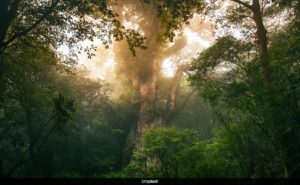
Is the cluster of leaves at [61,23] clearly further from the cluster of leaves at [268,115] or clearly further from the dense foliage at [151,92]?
the cluster of leaves at [268,115]

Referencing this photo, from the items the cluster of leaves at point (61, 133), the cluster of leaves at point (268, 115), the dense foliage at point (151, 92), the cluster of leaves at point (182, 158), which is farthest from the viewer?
the cluster of leaves at point (61, 133)

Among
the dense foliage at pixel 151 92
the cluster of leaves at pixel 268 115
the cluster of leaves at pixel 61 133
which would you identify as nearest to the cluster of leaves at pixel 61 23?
the dense foliage at pixel 151 92

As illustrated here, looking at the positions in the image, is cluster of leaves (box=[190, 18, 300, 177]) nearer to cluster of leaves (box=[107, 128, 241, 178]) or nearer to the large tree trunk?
the large tree trunk

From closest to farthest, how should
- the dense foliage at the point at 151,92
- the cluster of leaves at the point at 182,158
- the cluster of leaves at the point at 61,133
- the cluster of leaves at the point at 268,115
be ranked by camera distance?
the cluster of leaves at the point at 268,115
the dense foliage at the point at 151,92
the cluster of leaves at the point at 182,158
the cluster of leaves at the point at 61,133

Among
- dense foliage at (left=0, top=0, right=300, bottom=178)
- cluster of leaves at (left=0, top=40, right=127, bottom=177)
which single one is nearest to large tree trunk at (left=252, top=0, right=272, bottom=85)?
dense foliage at (left=0, top=0, right=300, bottom=178)

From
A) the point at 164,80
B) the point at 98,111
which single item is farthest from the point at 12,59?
the point at 164,80

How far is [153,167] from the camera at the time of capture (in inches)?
542

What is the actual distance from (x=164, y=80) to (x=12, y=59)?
2060 centimetres

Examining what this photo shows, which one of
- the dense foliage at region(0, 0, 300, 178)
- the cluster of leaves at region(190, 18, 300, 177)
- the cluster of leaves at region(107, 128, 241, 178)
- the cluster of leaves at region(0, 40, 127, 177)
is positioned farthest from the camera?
the cluster of leaves at region(0, 40, 127, 177)

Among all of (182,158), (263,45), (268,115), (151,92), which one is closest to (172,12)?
(263,45)

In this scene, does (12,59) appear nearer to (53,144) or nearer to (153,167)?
(153,167)

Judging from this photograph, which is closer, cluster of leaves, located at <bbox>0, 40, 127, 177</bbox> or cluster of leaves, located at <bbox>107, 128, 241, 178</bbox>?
cluster of leaves, located at <bbox>107, 128, 241, 178</bbox>

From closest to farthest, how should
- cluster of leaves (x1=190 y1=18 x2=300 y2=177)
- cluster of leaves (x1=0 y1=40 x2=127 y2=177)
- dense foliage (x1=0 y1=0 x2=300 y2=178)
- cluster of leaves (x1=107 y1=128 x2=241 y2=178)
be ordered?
1. cluster of leaves (x1=190 y1=18 x2=300 y2=177)
2. dense foliage (x1=0 y1=0 x2=300 y2=178)
3. cluster of leaves (x1=107 y1=128 x2=241 y2=178)
4. cluster of leaves (x1=0 y1=40 x2=127 y2=177)

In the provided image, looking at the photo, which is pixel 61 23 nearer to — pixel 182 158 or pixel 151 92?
pixel 182 158
